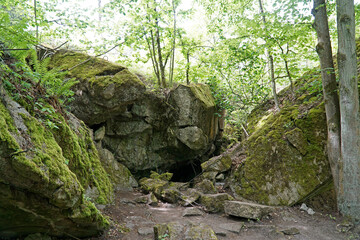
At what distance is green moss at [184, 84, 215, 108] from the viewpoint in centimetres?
1145

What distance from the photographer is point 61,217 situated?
315 cm

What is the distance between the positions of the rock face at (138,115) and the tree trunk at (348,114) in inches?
262

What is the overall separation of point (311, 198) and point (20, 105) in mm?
7770

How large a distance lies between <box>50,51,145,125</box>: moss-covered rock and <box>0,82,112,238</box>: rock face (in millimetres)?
5311

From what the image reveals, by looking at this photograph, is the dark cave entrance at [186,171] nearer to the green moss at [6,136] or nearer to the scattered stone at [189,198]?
the scattered stone at [189,198]

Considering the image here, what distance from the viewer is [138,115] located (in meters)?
10.7

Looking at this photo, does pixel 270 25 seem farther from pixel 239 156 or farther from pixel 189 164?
pixel 189 164

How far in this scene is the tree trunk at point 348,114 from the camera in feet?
17.8

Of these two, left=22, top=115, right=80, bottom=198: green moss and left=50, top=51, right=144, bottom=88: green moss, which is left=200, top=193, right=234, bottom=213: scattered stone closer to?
left=22, top=115, right=80, bottom=198: green moss

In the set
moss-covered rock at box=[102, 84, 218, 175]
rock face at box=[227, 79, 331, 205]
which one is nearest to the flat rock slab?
rock face at box=[227, 79, 331, 205]

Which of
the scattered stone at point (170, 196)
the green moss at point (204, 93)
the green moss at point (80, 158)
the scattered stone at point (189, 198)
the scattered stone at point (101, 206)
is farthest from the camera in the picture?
the green moss at point (204, 93)

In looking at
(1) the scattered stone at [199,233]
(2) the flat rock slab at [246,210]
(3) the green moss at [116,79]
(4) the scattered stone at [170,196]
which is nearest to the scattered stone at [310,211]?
(2) the flat rock slab at [246,210]

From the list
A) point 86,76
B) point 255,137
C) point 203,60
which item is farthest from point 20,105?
point 203,60

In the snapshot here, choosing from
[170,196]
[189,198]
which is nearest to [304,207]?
[189,198]
